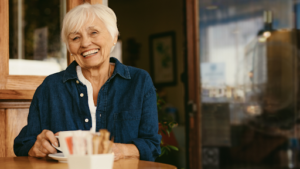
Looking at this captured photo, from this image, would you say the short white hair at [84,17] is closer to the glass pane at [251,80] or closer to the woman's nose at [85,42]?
the woman's nose at [85,42]

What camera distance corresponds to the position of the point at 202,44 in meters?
3.42

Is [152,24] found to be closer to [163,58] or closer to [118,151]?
[163,58]

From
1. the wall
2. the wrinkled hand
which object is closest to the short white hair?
the wrinkled hand

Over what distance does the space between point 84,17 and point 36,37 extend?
4.16 ft

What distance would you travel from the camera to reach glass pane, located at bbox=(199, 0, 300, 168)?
348cm

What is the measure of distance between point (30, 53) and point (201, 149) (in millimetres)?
1874

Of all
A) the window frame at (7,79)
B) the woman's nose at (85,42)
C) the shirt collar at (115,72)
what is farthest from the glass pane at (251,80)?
the woman's nose at (85,42)

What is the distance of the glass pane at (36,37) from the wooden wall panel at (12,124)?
0.26 m

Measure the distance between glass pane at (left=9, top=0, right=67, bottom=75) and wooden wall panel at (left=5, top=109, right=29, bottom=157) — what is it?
255mm

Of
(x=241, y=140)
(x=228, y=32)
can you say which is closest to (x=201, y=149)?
(x=241, y=140)

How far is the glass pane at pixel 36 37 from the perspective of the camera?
84.6 inches

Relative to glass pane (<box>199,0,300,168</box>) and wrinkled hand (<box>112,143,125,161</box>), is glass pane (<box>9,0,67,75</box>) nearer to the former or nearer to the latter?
wrinkled hand (<box>112,143,125,161</box>)

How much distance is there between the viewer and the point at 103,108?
4.58 feet

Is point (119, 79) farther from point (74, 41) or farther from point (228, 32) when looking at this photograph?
point (228, 32)
